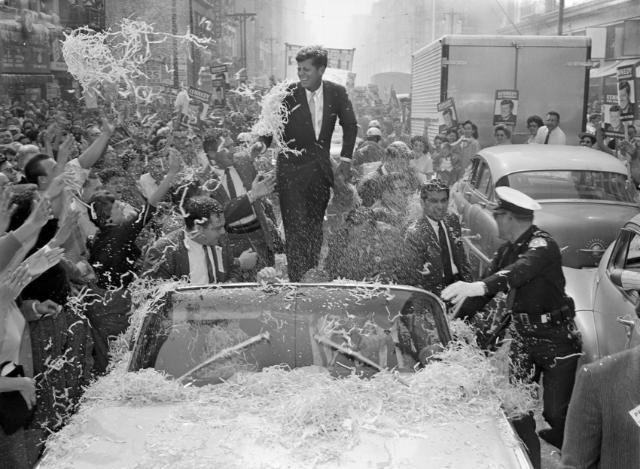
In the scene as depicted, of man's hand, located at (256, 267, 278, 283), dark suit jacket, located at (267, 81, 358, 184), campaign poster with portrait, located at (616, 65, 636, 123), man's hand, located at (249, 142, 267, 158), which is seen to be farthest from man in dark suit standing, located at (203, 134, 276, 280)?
campaign poster with portrait, located at (616, 65, 636, 123)

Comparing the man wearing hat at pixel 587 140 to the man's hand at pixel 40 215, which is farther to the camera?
the man wearing hat at pixel 587 140

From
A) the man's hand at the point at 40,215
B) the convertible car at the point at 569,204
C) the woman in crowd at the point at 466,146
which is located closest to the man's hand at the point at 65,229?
the man's hand at the point at 40,215

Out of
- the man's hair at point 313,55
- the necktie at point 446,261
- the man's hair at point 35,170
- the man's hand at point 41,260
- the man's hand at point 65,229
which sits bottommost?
the necktie at point 446,261

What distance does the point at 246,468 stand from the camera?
2.96 meters

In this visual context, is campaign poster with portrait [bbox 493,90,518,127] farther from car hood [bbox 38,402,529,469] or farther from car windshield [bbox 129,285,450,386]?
car hood [bbox 38,402,529,469]

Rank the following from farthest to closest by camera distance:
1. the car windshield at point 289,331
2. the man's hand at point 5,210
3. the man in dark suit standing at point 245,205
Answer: the man in dark suit standing at point 245,205
the man's hand at point 5,210
the car windshield at point 289,331

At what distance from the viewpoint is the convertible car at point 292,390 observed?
3.12 meters

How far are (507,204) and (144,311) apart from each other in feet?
7.77

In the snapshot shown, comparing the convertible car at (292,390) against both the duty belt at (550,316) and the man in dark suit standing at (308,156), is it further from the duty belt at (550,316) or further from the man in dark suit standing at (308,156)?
the man in dark suit standing at (308,156)

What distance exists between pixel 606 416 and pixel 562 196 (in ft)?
20.5

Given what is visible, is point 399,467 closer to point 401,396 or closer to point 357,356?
point 401,396

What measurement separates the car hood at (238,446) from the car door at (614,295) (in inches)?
87.7

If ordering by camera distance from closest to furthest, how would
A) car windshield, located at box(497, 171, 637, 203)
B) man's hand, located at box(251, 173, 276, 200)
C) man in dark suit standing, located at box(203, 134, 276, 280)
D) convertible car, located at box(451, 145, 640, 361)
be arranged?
1. man's hand, located at box(251, 173, 276, 200)
2. man in dark suit standing, located at box(203, 134, 276, 280)
3. convertible car, located at box(451, 145, 640, 361)
4. car windshield, located at box(497, 171, 637, 203)

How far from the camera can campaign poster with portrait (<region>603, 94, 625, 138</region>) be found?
13.2 meters
